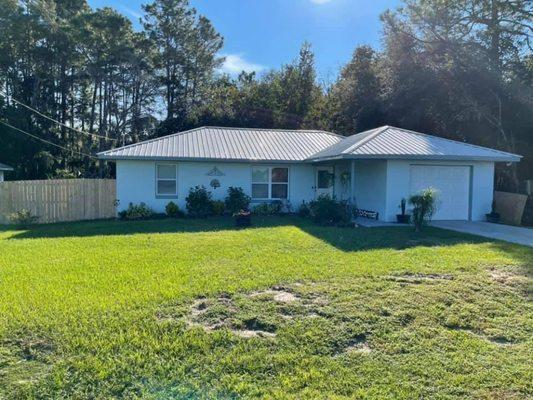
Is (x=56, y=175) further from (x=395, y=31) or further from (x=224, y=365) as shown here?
(x=224, y=365)

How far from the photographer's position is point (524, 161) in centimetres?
2142

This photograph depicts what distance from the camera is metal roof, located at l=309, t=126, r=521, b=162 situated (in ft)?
44.9

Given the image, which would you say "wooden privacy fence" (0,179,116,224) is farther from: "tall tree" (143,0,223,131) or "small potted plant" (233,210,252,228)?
"tall tree" (143,0,223,131)

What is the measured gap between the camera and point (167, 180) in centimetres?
1670

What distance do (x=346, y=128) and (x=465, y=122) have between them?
25.9ft

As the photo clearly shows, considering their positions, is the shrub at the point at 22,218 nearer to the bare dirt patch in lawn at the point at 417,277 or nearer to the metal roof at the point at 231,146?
the metal roof at the point at 231,146

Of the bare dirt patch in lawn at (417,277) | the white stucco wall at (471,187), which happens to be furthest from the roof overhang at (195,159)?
the bare dirt patch in lawn at (417,277)

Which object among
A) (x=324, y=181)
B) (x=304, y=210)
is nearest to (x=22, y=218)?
(x=304, y=210)

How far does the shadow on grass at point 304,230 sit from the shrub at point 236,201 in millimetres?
746

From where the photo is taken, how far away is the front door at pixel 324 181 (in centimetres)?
1852

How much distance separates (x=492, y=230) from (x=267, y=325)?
10.5 meters

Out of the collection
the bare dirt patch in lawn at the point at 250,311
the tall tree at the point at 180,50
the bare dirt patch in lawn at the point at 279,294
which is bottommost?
the bare dirt patch in lawn at the point at 250,311

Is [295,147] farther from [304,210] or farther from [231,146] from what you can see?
[304,210]

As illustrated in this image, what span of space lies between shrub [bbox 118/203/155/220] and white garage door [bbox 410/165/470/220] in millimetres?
9929
